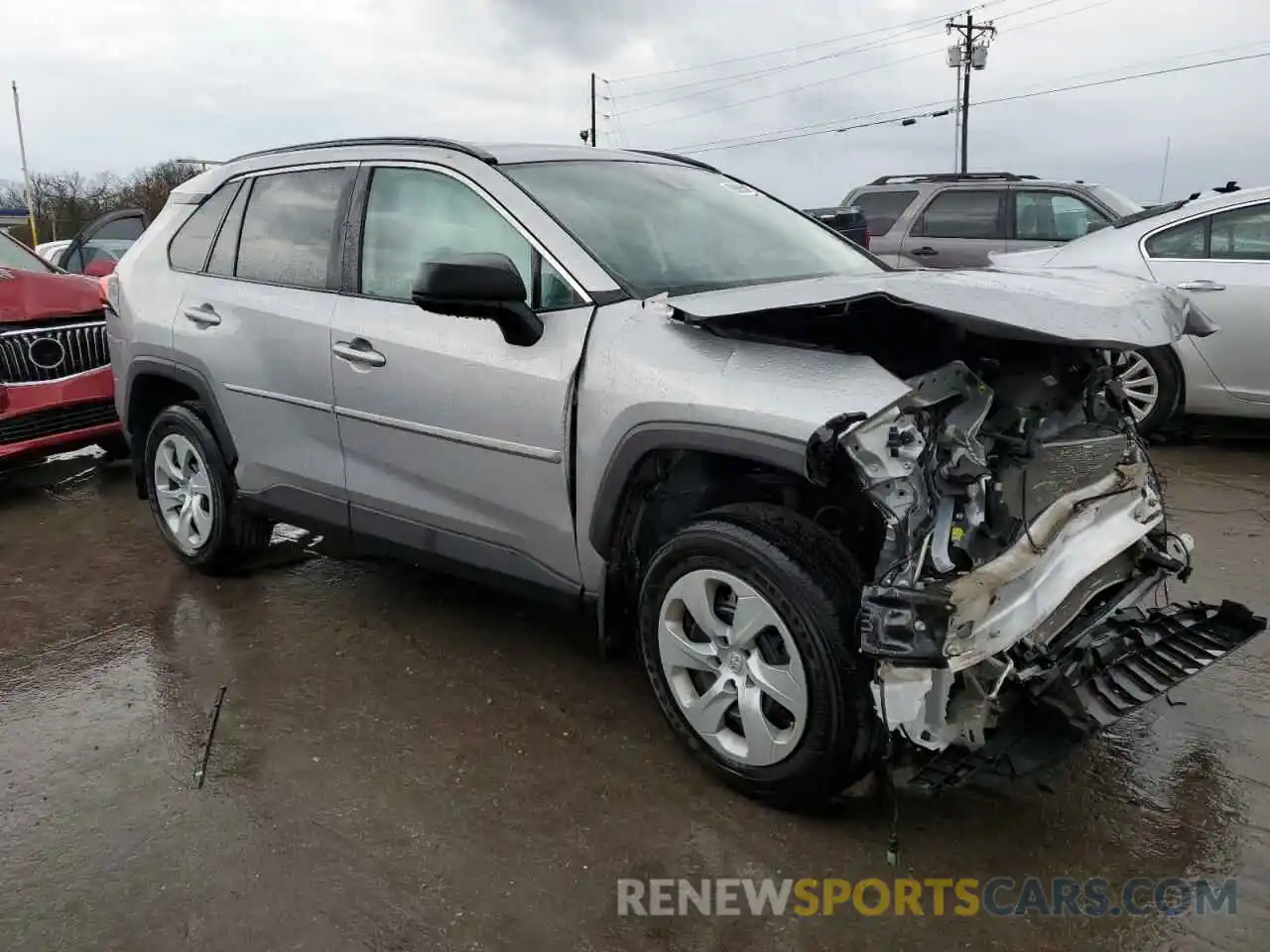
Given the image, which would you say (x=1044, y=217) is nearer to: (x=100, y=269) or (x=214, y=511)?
(x=100, y=269)

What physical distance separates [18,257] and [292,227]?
12.3ft

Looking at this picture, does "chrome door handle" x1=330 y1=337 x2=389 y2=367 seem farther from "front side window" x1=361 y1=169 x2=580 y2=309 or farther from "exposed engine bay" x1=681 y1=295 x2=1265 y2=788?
"exposed engine bay" x1=681 y1=295 x2=1265 y2=788

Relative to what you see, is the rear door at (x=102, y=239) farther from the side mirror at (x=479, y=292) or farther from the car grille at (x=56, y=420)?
the side mirror at (x=479, y=292)

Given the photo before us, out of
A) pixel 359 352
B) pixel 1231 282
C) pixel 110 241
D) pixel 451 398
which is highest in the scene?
pixel 110 241

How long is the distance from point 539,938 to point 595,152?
280 cm

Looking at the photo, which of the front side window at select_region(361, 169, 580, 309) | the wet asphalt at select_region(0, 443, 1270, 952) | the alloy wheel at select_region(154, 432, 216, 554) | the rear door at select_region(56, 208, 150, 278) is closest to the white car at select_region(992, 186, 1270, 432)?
the wet asphalt at select_region(0, 443, 1270, 952)

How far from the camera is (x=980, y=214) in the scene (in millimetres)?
9938

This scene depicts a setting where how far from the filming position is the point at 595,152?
4047 millimetres

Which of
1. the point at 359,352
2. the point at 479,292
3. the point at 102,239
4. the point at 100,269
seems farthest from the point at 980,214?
the point at 102,239

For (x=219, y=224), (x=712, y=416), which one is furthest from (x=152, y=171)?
(x=712, y=416)

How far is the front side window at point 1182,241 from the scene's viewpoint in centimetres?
630

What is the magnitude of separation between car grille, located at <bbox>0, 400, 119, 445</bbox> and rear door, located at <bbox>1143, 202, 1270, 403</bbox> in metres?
6.39

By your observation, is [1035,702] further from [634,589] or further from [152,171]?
[152,171]

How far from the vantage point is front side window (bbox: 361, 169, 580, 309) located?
339 cm
